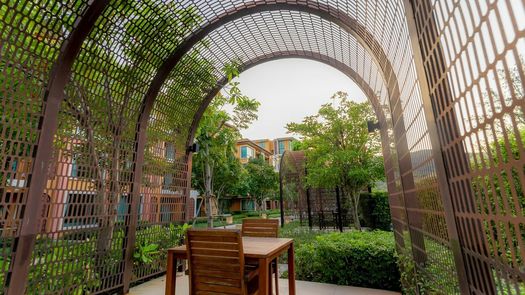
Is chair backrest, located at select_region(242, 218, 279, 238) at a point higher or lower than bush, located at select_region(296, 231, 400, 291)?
higher

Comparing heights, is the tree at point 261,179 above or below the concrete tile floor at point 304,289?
above

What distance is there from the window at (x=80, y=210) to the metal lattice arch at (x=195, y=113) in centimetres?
1

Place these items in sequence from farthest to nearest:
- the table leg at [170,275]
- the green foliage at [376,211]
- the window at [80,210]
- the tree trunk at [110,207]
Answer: the green foliage at [376,211]
the tree trunk at [110,207]
the window at [80,210]
the table leg at [170,275]

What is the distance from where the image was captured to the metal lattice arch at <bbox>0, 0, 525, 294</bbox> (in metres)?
0.78

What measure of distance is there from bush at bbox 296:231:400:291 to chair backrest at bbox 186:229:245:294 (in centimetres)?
193

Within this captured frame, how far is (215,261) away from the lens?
6.43 feet

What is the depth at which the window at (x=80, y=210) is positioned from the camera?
2.49m

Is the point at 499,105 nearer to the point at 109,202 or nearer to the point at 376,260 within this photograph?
the point at 376,260

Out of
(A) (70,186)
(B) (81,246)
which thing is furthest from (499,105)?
(B) (81,246)

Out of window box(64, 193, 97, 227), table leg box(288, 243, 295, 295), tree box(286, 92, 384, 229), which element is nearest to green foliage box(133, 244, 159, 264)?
window box(64, 193, 97, 227)

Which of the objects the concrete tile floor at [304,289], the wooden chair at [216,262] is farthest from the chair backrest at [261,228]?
the wooden chair at [216,262]

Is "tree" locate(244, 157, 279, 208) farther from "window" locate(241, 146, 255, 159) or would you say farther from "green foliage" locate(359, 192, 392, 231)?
"green foliage" locate(359, 192, 392, 231)

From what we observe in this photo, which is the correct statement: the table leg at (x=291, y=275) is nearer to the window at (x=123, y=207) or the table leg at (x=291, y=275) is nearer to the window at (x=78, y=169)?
the window at (x=123, y=207)

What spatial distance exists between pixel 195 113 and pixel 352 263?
3.58 meters
